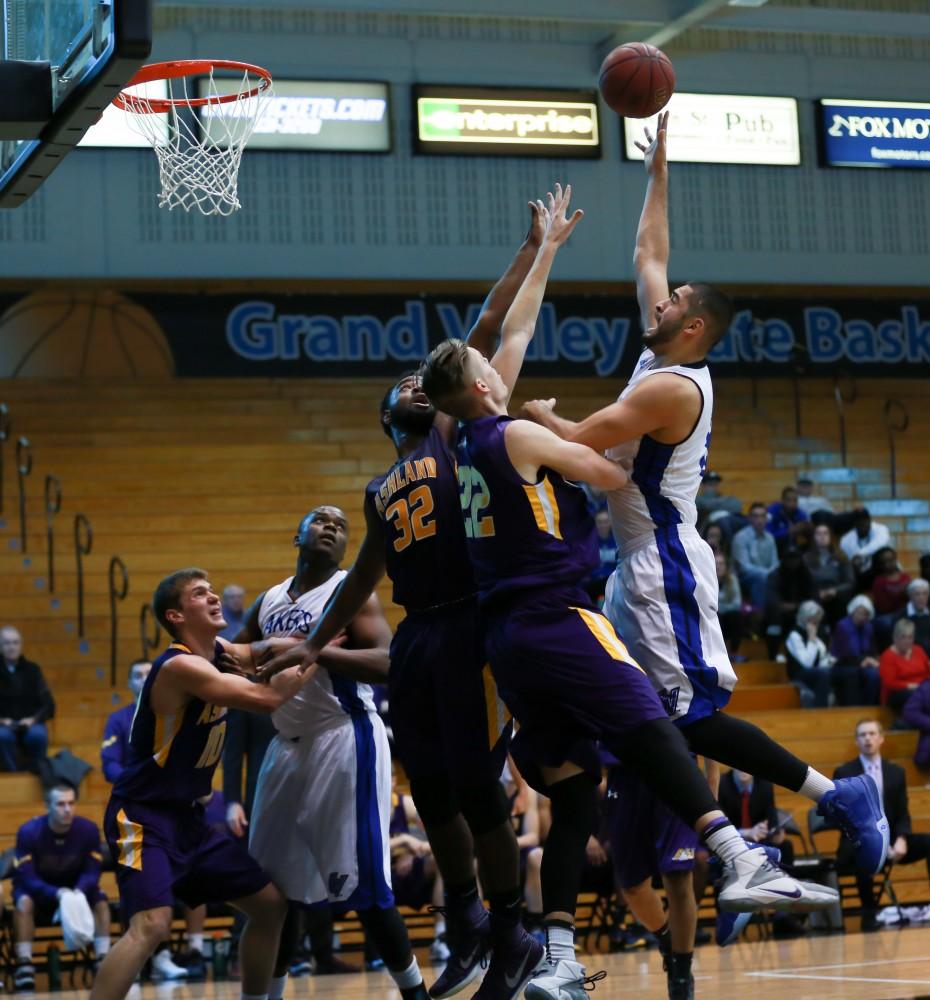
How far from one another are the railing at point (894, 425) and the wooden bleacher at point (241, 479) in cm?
14

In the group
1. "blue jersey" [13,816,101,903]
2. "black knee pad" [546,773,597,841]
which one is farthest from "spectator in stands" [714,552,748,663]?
"black knee pad" [546,773,597,841]

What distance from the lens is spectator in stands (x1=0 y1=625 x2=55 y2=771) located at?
43.1 ft

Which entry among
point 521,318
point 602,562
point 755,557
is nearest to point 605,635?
point 521,318

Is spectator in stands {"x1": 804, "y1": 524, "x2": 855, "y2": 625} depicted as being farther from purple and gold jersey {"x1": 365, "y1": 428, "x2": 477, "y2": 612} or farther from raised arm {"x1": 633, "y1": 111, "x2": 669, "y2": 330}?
purple and gold jersey {"x1": 365, "y1": 428, "x2": 477, "y2": 612}

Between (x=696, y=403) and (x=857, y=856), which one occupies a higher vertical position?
(x=696, y=403)

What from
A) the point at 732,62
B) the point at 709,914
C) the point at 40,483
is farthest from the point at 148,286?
the point at 709,914

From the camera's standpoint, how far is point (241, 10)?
18.4m

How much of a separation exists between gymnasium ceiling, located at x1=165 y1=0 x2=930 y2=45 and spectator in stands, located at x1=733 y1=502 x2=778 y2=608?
5839 mm

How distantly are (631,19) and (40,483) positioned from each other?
848 cm

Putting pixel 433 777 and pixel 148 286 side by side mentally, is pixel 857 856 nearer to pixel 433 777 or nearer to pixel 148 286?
pixel 433 777

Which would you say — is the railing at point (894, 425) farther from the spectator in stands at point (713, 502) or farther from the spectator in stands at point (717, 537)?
the spectator in stands at point (717, 537)

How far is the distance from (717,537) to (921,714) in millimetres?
2559

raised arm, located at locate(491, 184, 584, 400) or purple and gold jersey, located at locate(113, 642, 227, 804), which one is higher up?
raised arm, located at locate(491, 184, 584, 400)

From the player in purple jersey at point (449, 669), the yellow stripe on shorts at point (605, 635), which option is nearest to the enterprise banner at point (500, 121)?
the player in purple jersey at point (449, 669)
